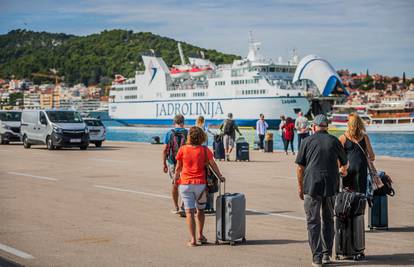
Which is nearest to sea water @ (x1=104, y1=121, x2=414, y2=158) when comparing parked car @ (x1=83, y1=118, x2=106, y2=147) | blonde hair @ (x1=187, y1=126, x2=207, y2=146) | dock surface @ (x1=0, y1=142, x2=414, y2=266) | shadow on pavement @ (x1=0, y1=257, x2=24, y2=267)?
parked car @ (x1=83, y1=118, x2=106, y2=147)

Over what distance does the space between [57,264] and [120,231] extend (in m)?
1.99

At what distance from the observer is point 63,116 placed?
28969mm

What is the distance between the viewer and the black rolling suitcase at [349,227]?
7145mm

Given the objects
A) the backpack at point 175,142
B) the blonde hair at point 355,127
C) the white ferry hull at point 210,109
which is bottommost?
the backpack at point 175,142

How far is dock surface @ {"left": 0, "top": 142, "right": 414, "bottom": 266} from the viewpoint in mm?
7242

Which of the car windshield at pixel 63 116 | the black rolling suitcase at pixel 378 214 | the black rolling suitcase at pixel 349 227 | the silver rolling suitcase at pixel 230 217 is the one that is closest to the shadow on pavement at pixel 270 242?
the silver rolling suitcase at pixel 230 217

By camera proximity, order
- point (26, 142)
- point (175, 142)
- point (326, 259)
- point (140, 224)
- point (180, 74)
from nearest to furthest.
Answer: point (326, 259) → point (140, 224) → point (175, 142) → point (26, 142) → point (180, 74)

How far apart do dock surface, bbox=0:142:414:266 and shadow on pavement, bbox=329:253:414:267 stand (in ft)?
0.03

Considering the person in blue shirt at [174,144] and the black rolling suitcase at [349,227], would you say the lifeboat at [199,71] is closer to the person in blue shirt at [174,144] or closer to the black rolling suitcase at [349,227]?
the person in blue shirt at [174,144]

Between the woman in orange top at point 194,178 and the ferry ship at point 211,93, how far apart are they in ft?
Result: 239

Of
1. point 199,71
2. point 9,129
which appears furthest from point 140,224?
point 199,71

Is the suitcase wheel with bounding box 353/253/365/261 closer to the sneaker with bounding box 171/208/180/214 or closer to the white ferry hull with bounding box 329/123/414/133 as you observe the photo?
the sneaker with bounding box 171/208/180/214

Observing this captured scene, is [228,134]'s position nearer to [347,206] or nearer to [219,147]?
[219,147]

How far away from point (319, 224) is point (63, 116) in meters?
23.3
